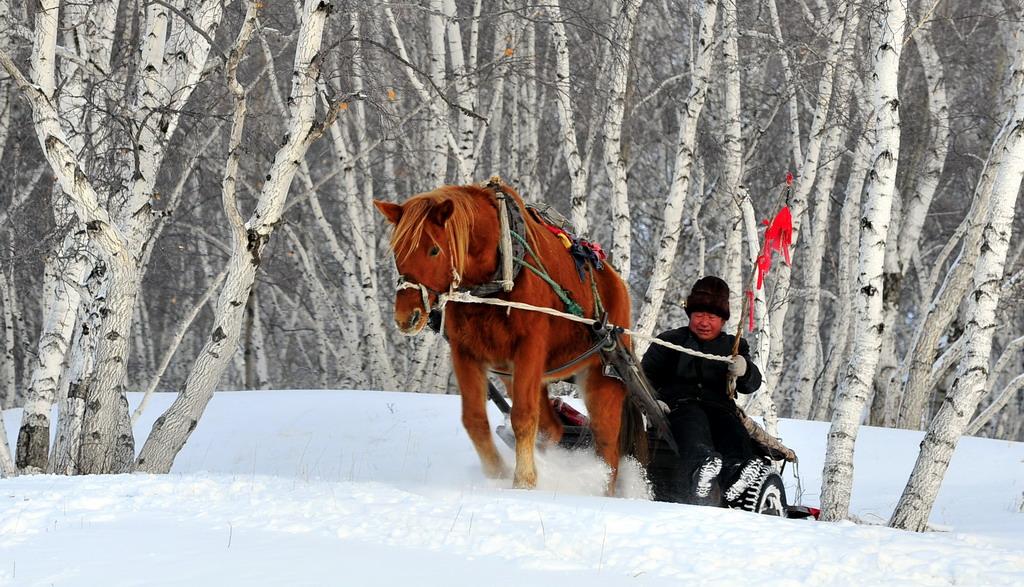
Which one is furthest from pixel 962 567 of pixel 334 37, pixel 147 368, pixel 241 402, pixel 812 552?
pixel 147 368

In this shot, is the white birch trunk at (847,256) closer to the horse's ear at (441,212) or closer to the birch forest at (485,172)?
the birch forest at (485,172)

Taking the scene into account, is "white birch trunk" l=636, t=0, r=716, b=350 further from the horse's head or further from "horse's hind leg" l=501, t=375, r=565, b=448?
the horse's head

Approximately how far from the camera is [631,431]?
6113 millimetres

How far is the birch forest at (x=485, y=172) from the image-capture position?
6262 mm

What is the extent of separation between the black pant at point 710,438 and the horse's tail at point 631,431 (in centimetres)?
19

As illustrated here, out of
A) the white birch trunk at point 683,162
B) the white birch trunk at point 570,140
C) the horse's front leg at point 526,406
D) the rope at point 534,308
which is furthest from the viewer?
the white birch trunk at point 570,140

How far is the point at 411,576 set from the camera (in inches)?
142

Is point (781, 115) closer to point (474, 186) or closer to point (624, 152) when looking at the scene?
point (624, 152)

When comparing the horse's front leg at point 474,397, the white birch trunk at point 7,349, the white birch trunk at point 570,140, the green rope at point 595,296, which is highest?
the white birch trunk at point 570,140

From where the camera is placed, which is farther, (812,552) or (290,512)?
(290,512)

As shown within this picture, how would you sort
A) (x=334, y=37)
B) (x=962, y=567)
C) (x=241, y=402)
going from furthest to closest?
1. (x=334, y=37)
2. (x=241, y=402)
3. (x=962, y=567)

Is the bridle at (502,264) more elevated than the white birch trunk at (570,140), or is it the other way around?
the white birch trunk at (570,140)

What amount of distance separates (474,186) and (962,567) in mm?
2904

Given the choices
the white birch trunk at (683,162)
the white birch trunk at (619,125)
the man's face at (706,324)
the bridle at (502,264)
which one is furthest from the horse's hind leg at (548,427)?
the white birch trunk at (619,125)
